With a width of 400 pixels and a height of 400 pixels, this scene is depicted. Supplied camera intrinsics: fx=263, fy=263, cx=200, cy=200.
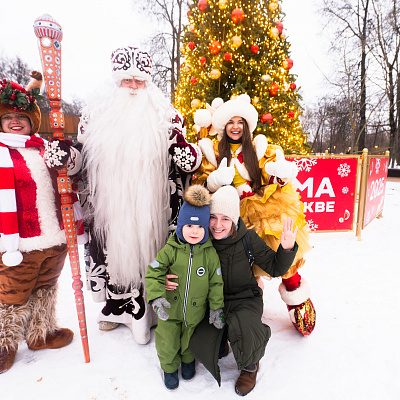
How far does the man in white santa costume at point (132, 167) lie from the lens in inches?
77.1

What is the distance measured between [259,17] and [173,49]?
767 cm

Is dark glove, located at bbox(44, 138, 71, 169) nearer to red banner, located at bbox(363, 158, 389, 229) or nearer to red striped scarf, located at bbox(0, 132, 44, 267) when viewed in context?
red striped scarf, located at bbox(0, 132, 44, 267)

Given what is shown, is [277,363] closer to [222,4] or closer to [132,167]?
[132,167]

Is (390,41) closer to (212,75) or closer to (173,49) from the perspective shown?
(173,49)

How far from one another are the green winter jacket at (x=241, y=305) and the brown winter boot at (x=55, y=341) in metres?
1.15

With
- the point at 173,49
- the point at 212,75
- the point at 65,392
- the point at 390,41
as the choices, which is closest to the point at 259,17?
the point at 212,75

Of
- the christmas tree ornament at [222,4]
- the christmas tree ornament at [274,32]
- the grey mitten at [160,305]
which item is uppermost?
the christmas tree ornament at [222,4]

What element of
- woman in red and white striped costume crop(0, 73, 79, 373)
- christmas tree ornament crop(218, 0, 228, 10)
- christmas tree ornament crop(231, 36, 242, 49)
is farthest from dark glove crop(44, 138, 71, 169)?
christmas tree ornament crop(218, 0, 228, 10)

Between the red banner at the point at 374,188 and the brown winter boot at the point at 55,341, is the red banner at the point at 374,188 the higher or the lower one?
the higher one

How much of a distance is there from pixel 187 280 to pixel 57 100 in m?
1.51

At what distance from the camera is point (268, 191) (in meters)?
2.06

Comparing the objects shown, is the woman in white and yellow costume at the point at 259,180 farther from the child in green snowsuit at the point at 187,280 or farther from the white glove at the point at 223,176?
the child in green snowsuit at the point at 187,280

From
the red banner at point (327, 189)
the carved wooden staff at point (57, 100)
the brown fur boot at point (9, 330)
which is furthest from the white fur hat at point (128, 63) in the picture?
the red banner at point (327, 189)

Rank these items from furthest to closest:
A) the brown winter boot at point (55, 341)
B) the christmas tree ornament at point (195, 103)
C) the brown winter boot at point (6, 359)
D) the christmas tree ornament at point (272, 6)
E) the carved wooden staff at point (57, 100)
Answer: the christmas tree ornament at point (195, 103), the christmas tree ornament at point (272, 6), the brown winter boot at point (55, 341), the brown winter boot at point (6, 359), the carved wooden staff at point (57, 100)
